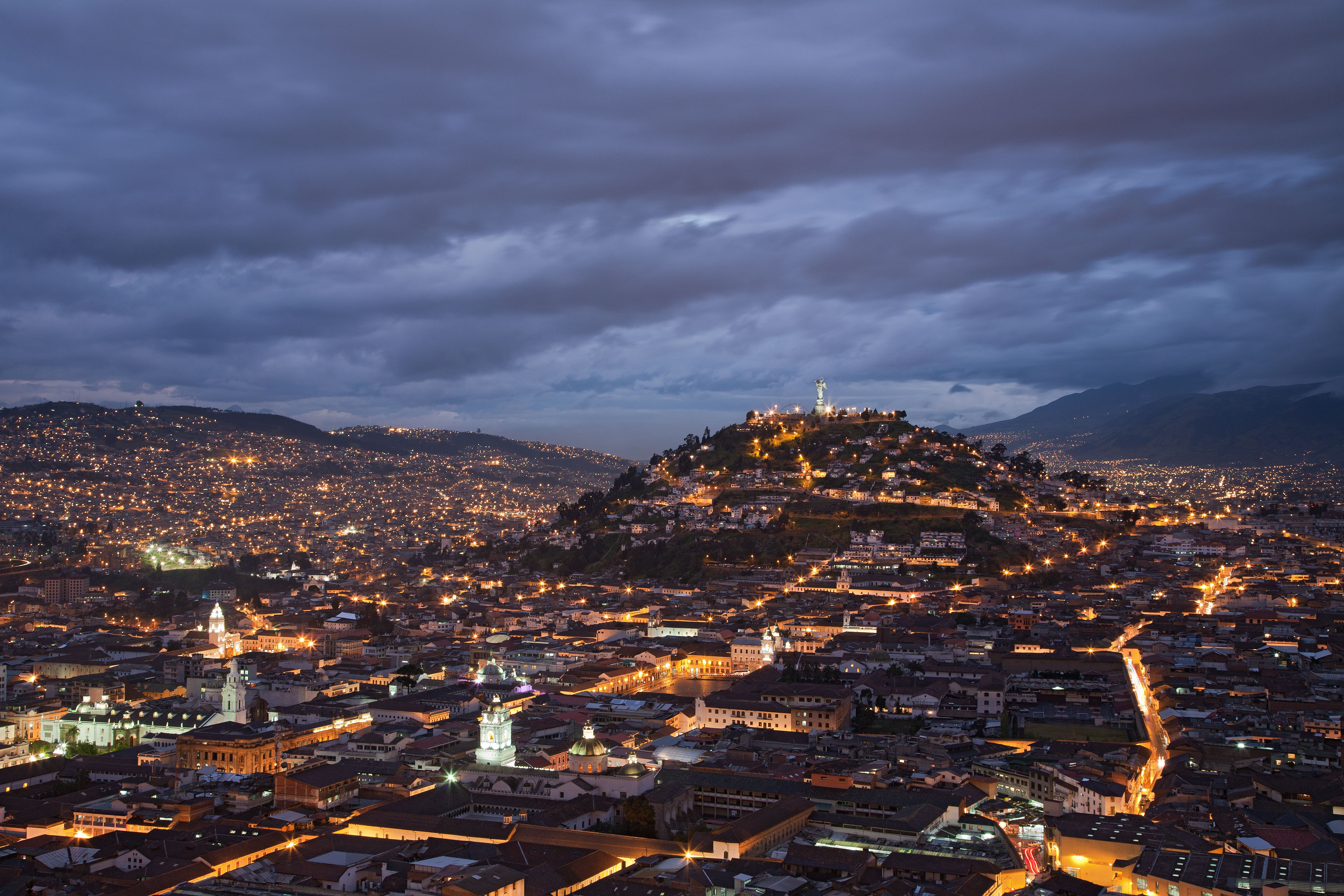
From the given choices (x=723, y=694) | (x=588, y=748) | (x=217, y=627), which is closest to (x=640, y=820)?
(x=588, y=748)

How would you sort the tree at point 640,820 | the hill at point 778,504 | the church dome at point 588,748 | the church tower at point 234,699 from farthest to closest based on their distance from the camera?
1. the hill at point 778,504
2. the church tower at point 234,699
3. the church dome at point 588,748
4. the tree at point 640,820

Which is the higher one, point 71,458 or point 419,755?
point 71,458

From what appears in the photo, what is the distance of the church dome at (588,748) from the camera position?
2912 centimetres

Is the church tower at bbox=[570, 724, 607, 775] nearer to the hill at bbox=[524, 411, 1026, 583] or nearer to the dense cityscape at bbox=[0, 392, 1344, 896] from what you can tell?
the dense cityscape at bbox=[0, 392, 1344, 896]

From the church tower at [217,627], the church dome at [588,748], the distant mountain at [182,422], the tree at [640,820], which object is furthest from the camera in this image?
the distant mountain at [182,422]

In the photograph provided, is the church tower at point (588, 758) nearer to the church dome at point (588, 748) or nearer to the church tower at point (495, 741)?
the church dome at point (588, 748)

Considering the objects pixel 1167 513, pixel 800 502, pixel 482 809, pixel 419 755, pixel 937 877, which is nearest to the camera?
A: pixel 937 877

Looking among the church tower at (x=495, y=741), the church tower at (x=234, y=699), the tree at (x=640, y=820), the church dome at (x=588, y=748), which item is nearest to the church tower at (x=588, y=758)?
the church dome at (x=588, y=748)

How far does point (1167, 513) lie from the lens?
8894 centimetres

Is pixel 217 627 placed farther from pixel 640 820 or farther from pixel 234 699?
pixel 640 820

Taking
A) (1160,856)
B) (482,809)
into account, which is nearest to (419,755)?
(482,809)

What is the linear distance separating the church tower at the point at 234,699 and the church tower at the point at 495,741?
8.68 meters

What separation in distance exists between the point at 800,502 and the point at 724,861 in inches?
2281

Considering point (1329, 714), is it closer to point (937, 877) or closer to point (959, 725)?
point (959, 725)
